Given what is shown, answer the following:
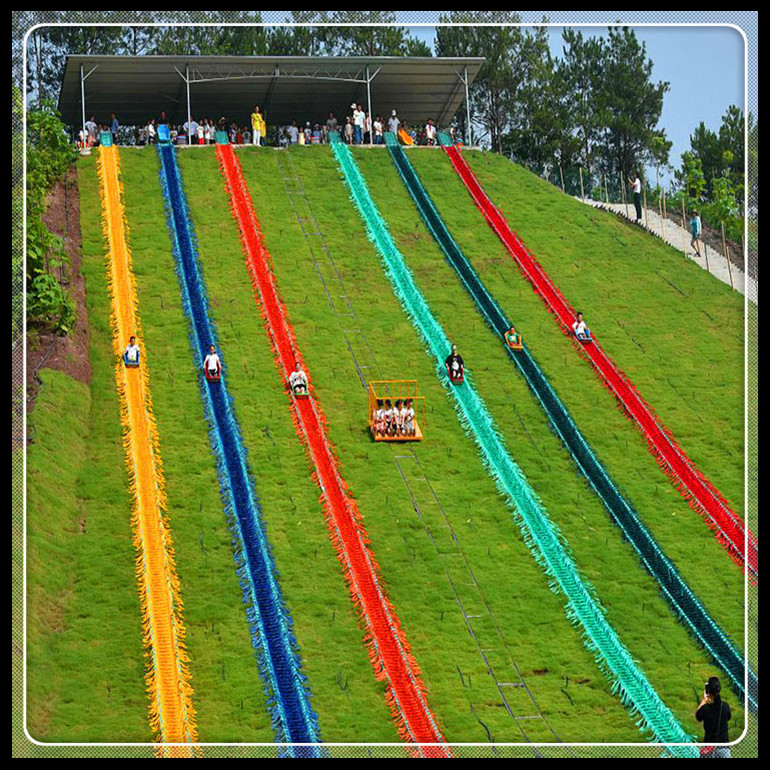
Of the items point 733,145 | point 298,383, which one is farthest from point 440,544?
point 733,145

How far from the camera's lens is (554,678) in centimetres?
2384

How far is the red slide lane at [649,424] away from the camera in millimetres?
28297

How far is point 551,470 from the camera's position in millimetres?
29938

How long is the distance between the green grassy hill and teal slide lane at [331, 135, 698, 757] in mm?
245

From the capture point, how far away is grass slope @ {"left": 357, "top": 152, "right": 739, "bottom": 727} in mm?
24656

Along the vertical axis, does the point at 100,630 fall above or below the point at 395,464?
below

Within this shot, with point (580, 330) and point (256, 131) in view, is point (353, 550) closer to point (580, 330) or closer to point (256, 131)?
point (580, 330)

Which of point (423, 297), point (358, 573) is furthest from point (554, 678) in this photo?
point (423, 297)

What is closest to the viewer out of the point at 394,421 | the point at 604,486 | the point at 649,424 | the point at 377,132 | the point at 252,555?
the point at 252,555

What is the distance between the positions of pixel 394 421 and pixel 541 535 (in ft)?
14.7

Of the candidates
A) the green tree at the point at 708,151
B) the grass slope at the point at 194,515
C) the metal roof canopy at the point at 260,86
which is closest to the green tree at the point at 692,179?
the green tree at the point at 708,151

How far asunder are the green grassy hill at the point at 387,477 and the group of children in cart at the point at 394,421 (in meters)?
0.44

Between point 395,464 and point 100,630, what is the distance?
307 inches
